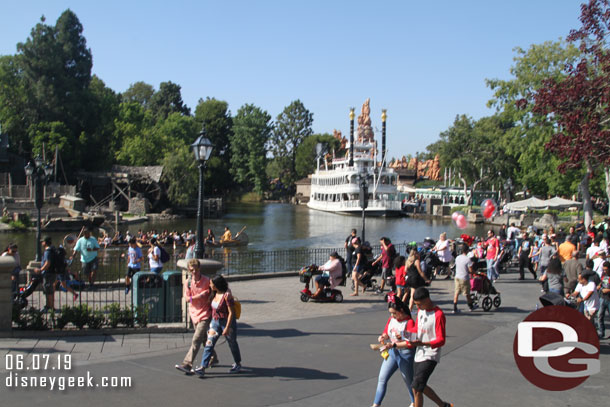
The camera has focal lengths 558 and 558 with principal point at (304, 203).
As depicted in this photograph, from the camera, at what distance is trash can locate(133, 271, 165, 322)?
36.9 ft

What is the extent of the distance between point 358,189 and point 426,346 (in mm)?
71397

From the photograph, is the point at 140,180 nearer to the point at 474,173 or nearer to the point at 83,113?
the point at 83,113

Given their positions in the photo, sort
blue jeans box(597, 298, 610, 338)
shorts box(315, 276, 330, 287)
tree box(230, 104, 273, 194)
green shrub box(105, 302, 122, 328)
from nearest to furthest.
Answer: green shrub box(105, 302, 122, 328), blue jeans box(597, 298, 610, 338), shorts box(315, 276, 330, 287), tree box(230, 104, 273, 194)

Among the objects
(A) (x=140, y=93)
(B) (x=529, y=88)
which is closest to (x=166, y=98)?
(A) (x=140, y=93)

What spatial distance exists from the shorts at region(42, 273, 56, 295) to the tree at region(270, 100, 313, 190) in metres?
110

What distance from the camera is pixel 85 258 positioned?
1527 cm

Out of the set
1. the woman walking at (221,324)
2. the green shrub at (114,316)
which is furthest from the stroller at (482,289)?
the green shrub at (114,316)

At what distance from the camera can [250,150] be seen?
11050cm

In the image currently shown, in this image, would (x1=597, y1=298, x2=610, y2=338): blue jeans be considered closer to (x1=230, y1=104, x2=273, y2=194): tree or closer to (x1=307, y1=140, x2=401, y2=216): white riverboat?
(x1=307, y1=140, x2=401, y2=216): white riverboat

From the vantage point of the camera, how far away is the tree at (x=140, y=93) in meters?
128

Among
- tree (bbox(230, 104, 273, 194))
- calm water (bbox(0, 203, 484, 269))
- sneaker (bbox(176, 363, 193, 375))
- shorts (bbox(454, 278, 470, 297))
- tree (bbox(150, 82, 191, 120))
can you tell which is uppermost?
tree (bbox(150, 82, 191, 120))

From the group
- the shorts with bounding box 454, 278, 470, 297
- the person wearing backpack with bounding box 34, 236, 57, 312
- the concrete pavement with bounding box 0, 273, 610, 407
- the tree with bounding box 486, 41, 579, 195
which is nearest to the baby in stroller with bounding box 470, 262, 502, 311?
the shorts with bounding box 454, 278, 470, 297

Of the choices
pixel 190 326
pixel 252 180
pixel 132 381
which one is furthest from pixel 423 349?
pixel 252 180

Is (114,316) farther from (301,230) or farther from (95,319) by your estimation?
(301,230)
